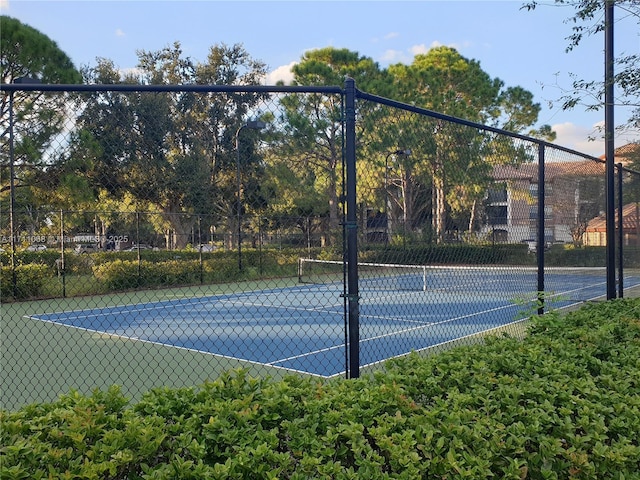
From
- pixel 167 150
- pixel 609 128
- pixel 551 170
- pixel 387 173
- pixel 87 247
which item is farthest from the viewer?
pixel 87 247

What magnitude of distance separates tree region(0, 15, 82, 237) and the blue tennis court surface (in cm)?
300

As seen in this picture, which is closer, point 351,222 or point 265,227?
point 351,222

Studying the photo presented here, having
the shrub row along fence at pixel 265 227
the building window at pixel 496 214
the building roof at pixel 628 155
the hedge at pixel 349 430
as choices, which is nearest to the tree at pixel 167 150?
the shrub row along fence at pixel 265 227

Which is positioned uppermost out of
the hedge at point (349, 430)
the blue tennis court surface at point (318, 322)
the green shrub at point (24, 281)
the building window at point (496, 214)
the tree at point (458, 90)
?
the tree at point (458, 90)

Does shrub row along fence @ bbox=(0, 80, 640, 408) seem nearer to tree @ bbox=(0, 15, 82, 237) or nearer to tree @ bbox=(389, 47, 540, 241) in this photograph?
tree @ bbox=(0, 15, 82, 237)

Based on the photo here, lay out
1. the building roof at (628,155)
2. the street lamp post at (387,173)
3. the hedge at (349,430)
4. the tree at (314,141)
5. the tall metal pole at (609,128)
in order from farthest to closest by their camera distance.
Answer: the building roof at (628,155) < the tall metal pole at (609,128) < the street lamp post at (387,173) < the tree at (314,141) < the hedge at (349,430)

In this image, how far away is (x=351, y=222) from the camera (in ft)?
10.9

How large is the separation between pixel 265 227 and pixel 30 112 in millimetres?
3553

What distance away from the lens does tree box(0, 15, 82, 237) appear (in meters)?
5.83

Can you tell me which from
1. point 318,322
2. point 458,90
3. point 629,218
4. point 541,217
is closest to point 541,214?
point 541,217

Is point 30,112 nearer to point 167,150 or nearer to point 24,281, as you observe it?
point 167,150

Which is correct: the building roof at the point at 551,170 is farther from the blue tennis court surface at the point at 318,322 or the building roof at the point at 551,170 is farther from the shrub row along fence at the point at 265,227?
the blue tennis court surface at the point at 318,322

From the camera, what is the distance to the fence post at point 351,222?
11.0ft

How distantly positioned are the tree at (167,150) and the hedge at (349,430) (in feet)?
12.0
